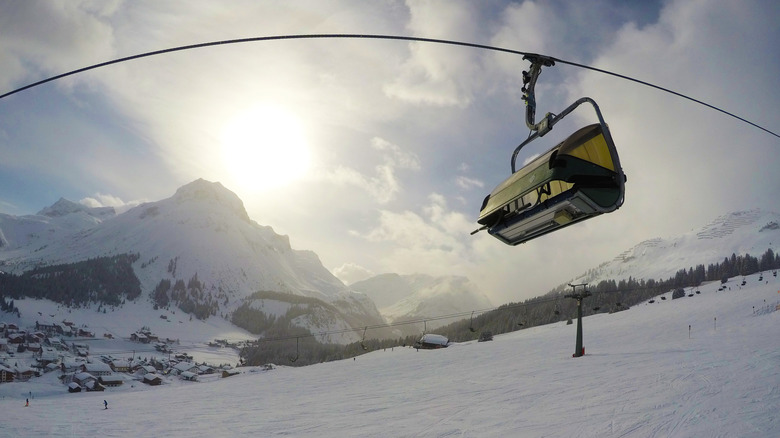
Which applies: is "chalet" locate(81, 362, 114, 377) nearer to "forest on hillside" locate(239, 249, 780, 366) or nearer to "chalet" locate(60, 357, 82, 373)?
"chalet" locate(60, 357, 82, 373)

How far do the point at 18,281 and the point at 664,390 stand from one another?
257 m

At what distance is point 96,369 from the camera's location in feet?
313

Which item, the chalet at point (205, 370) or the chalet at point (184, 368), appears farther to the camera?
the chalet at point (205, 370)

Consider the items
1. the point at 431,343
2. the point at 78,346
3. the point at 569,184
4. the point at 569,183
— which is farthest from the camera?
the point at 78,346

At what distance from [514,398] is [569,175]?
573 inches

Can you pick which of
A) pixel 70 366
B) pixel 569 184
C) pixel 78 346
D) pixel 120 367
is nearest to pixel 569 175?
pixel 569 184

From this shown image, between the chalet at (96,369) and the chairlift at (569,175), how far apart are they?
11572cm

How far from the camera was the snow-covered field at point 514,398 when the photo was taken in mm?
13766

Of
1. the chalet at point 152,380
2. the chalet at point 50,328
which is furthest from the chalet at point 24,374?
the chalet at point 50,328

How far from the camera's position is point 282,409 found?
25281 mm

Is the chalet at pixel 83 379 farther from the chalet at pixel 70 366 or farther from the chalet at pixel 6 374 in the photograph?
the chalet at pixel 6 374

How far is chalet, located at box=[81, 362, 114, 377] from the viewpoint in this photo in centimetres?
9488

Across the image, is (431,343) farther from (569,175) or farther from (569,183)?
(569,175)

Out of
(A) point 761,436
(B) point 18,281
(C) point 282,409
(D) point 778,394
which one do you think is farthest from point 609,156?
(B) point 18,281
